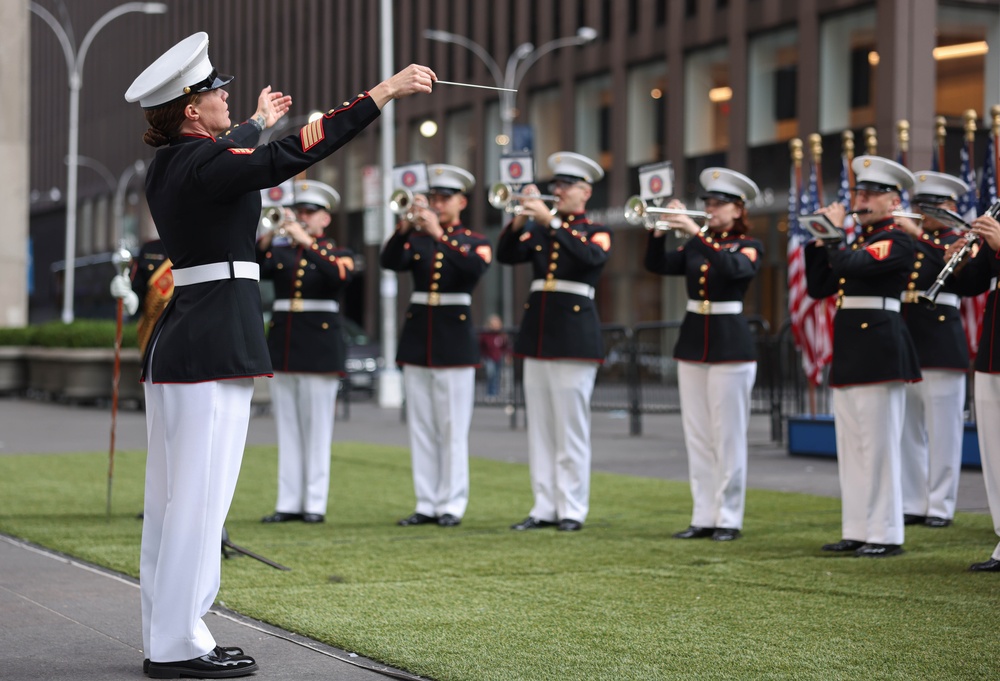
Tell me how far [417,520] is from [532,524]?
31.7 inches

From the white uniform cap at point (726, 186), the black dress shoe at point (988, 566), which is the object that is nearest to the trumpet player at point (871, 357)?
the black dress shoe at point (988, 566)

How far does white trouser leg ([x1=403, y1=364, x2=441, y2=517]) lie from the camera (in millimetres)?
9734

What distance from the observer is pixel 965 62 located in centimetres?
2916

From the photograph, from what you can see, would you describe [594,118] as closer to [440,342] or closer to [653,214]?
[440,342]

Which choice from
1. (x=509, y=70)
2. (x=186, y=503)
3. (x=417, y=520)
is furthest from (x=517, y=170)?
(x=509, y=70)

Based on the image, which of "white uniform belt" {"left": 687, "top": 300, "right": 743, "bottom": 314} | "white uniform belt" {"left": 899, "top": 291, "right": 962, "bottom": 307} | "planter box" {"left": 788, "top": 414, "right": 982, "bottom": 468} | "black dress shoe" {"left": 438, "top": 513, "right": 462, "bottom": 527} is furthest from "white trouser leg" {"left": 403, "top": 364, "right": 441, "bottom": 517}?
"planter box" {"left": 788, "top": 414, "right": 982, "bottom": 468}

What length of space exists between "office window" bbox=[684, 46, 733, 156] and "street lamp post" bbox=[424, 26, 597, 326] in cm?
387

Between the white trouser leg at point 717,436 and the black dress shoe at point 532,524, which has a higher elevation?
the white trouser leg at point 717,436

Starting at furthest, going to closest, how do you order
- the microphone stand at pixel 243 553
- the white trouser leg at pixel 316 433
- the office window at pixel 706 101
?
1. the office window at pixel 706 101
2. the white trouser leg at pixel 316 433
3. the microphone stand at pixel 243 553

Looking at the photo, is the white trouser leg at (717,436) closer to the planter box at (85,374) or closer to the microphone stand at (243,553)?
the microphone stand at (243,553)

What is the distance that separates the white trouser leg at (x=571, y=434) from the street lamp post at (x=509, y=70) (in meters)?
28.3

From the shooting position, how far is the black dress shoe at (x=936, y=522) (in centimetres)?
948

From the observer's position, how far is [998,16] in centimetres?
2975

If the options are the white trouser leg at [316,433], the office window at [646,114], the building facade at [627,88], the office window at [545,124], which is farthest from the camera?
the office window at [545,124]
